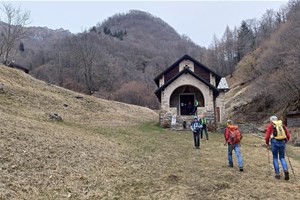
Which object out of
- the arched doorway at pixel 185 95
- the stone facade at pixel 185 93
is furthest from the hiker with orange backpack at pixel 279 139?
the arched doorway at pixel 185 95

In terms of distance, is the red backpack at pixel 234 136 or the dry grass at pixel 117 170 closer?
the dry grass at pixel 117 170

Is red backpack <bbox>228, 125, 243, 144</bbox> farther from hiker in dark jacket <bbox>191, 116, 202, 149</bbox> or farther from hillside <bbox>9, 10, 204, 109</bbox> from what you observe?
hillside <bbox>9, 10, 204, 109</bbox>

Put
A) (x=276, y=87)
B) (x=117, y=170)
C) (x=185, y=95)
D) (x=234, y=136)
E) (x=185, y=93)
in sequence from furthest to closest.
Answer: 1. (x=276, y=87)
2. (x=185, y=95)
3. (x=185, y=93)
4. (x=234, y=136)
5. (x=117, y=170)

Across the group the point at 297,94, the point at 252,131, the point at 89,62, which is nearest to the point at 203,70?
the point at 252,131

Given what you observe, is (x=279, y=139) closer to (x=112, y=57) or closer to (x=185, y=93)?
(x=185, y=93)

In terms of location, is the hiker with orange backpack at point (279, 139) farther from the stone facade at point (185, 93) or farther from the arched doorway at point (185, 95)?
the arched doorway at point (185, 95)

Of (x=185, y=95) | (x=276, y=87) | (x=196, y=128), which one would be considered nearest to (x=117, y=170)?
(x=196, y=128)

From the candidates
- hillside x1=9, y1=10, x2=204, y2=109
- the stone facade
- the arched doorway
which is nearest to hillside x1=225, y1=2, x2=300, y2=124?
the stone facade

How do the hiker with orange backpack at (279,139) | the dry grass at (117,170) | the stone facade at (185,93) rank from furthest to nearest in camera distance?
the stone facade at (185,93) → the hiker with orange backpack at (279,139) → the dry grass at (117,170)

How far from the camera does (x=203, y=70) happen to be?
99.9 feet

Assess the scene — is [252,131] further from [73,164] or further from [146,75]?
[146,75]

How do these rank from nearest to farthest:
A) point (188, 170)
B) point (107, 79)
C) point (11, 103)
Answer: point (188, 170), point (11, 103), point (107, 79)

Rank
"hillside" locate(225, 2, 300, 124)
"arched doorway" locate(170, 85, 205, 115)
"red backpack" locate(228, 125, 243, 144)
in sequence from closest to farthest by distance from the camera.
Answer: "red backpack" locate(228, 125, 243, 144) → "arched doorway" locate(170, 85, 205, 115) → "hillside" locate(225, 2, 300, 124)

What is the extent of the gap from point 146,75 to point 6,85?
64139 millimetres
